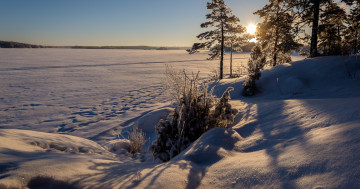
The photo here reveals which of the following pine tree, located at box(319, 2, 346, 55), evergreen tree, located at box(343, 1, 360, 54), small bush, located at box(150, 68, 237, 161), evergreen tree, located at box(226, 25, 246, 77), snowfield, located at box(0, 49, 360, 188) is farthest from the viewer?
evergreen tree, located at box(226, 25, 246, 77)

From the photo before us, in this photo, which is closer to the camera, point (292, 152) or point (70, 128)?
point (292, 152)

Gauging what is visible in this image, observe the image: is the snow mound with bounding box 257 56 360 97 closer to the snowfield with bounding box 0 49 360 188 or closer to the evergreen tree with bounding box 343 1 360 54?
the snowfield with bounding box 0 49 360 188

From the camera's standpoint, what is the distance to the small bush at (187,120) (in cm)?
365

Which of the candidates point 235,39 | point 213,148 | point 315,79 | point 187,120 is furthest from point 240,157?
point 235,39

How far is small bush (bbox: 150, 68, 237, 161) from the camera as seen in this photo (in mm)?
3648

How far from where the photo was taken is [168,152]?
363 cm

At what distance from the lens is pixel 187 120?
3814 mm

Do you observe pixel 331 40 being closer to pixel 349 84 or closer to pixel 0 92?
pixel 349 84

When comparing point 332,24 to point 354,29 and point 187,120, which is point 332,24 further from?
point 187,120

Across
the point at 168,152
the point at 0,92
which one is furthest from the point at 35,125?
the point at 0,92

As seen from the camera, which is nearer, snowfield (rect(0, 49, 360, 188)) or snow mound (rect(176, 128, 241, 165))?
snowfield (rect(0, 49, 360, 188))

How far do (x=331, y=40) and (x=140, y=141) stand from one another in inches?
482

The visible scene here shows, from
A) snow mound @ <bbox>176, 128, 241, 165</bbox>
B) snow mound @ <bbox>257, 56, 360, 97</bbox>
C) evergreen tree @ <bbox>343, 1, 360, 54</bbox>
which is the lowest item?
snow mound @ <bbox>176, 128, 241, 165</bbox>

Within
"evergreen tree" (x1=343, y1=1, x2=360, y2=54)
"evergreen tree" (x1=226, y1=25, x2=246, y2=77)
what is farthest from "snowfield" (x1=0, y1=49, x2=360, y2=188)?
"evergreen tree" (x1=226, y1=25, x2=246, y2=77)
